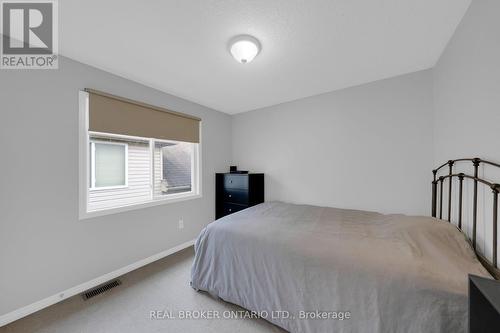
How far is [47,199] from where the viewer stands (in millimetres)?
1675

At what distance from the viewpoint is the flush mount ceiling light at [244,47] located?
5.00 ft

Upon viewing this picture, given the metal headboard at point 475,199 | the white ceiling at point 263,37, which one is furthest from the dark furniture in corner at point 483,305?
the white ceiling at point 263,37

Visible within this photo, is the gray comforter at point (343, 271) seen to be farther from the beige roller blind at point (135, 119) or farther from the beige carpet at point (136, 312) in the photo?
the beige roller blind at point (135, 119)

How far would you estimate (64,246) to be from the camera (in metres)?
1.76

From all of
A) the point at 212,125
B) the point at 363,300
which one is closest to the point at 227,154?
the point at 212,125

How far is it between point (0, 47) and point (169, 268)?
8.49 ft

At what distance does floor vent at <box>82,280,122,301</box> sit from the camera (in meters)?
1.79

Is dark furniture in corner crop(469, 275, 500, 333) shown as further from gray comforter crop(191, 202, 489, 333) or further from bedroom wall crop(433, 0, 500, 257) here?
bedroom wall crop(433, 0, 500, 257)

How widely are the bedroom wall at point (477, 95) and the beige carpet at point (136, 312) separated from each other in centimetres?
178

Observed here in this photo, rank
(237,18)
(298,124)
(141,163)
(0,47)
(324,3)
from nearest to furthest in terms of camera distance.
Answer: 1. (324,3)
2. (237,18)
3. (0,47)
4. (141,163)
5. (298,124)

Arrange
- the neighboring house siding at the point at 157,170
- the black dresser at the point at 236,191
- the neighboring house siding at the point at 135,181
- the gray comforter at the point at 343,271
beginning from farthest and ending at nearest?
the black dresser at the point at 236,191, the neighboring house siding at the point at 157,170, the neighboring house siding at the point at 135,181, the gray comforter at the point at 343,271

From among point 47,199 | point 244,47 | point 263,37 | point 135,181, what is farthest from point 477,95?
point 47,199

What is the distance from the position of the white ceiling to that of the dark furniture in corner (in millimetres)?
1602

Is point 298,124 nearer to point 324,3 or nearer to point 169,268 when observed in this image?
point 324,3
